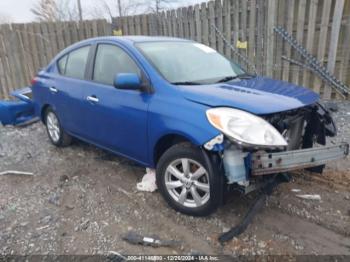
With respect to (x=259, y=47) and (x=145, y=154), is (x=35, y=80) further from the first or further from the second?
(x=259, y=47)

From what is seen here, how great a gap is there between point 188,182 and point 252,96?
1033 mm

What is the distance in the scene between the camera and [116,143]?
146 inches

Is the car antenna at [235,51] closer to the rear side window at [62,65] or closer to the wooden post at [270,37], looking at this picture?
the wooden post at [270,37]

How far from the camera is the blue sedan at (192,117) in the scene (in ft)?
8.42

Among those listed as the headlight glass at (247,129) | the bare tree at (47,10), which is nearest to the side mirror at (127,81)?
the headlight glass at (247,129)

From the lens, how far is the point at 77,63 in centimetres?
445

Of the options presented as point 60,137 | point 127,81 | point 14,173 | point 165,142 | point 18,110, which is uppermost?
point 127,81

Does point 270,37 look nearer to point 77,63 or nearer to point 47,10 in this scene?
point 77,63

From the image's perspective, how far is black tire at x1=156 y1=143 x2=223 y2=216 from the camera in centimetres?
273

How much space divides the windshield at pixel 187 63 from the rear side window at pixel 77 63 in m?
1.08

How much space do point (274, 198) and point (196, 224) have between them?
1007 mm

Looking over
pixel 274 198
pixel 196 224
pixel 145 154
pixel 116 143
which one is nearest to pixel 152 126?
pixel 145 154

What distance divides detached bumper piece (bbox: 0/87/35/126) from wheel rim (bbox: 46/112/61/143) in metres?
1.35

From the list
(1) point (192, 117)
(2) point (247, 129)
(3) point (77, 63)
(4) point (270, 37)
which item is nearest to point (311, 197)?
(2) point (247, 129)
